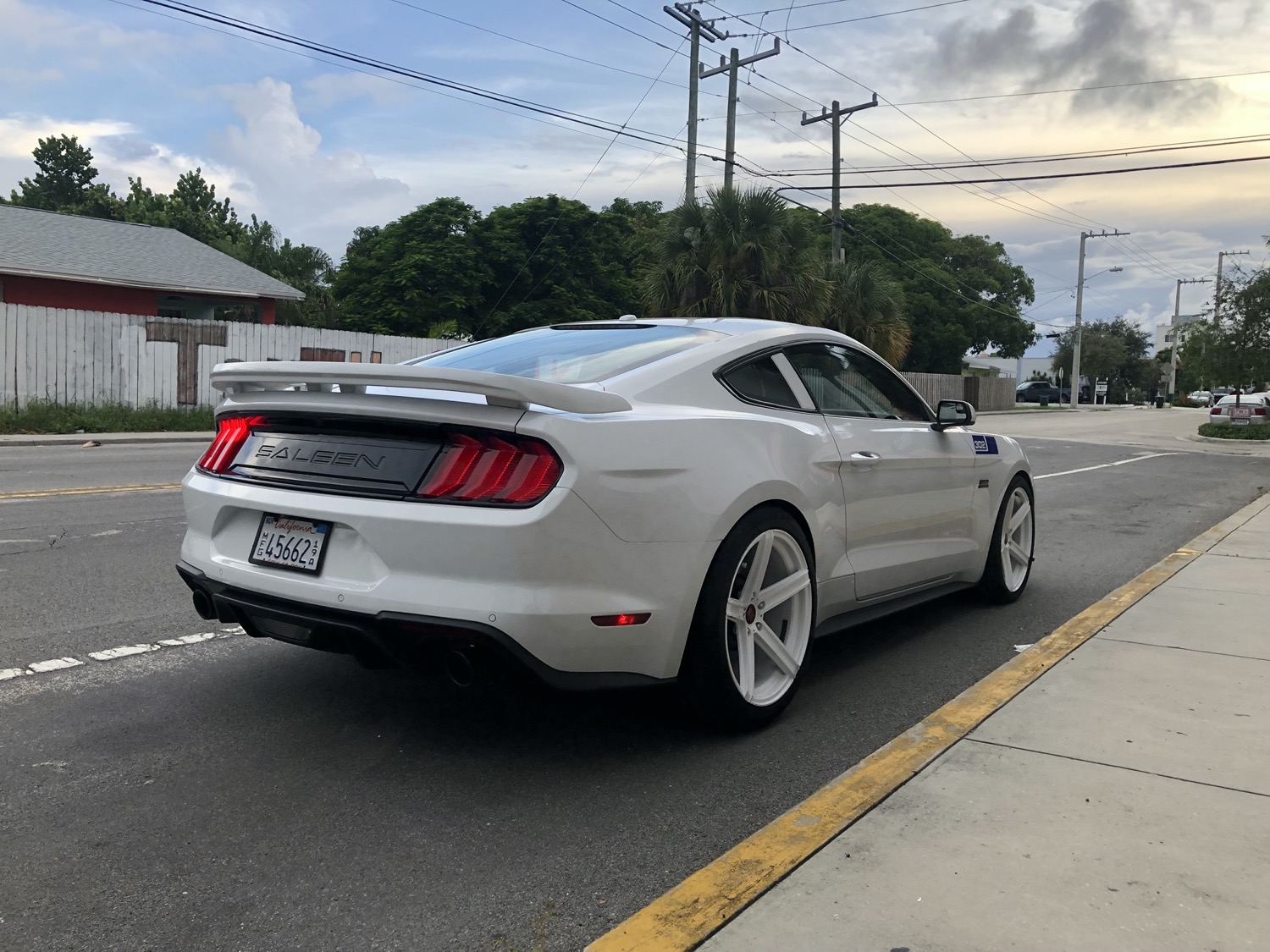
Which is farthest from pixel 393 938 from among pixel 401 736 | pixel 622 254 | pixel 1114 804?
pixel 622 254

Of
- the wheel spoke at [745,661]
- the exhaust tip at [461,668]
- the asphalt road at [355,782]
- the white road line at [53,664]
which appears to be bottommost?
the asphalt road at [355,782]

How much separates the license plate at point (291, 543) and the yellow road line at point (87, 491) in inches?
267

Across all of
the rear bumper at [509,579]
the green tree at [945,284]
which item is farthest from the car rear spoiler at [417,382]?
the green tree at [945,284]

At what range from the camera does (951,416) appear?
5.45 m

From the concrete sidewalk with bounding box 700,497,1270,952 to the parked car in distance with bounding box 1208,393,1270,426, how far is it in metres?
31.8

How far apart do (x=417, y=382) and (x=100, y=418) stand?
728 inches

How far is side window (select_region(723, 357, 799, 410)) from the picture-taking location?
413 cm

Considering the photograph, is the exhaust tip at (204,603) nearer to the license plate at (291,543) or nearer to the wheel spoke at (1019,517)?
the license plate at (291,543)

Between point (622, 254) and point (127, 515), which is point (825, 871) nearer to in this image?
point (127, 515)

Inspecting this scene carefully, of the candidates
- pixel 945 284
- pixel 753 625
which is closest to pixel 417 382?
pixel 753 625

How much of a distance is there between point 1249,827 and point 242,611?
10.4 ft

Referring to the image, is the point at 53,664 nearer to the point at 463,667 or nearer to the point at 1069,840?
the point at 463,667

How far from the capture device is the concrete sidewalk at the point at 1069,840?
8.27 ft

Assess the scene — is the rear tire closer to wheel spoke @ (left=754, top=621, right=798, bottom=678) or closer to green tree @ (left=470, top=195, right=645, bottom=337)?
wheel spoke @ (left=754, top=621, right=798, bottom=678)
